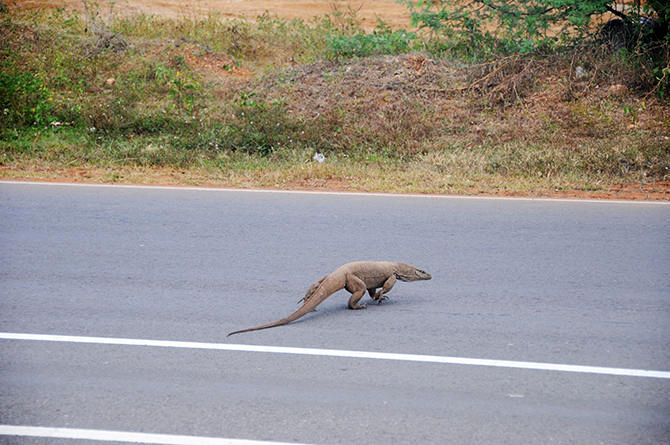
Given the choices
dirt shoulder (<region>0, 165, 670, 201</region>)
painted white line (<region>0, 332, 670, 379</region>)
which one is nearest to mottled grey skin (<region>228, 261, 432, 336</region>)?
painted white line (<region>0, 332, 670, 379</region>)

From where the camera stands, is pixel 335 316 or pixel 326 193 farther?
pixel 326 193

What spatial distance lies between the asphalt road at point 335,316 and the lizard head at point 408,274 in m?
0.20

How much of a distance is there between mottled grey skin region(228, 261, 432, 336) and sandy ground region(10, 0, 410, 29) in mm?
19114

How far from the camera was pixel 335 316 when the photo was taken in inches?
209

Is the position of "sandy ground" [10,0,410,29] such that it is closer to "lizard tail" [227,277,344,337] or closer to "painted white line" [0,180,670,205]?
"painted white line" [0,180,670,205]

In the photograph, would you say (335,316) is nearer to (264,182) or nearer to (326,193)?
(326,193)

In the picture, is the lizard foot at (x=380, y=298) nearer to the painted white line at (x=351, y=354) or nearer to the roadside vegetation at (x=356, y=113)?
the painted white line at (x=351, y=354)

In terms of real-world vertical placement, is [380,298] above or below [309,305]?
below

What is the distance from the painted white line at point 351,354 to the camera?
14.0 feet

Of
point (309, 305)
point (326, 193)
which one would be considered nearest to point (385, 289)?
point (309, 305)

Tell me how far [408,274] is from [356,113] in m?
7.80

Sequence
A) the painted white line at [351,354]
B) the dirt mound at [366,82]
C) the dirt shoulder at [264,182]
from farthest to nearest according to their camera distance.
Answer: the dirt mound at [366,82]
the dirt shoulder at [264,182]
the painted white line at [351,354]

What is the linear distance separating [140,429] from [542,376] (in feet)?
7.58

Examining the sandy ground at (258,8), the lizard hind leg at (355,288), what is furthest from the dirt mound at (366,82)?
the sandy ground at (258,8)
